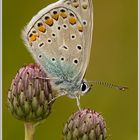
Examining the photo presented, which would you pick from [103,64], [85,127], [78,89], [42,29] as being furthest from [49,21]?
[103,64]

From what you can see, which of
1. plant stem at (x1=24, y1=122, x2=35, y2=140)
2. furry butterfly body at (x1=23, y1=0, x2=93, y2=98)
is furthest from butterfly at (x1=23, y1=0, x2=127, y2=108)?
plant stem at (x1=24, y1=122, x2=35, y2=140)

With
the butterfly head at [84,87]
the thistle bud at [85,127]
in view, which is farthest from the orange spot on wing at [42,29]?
the thistle bud at [85,127]

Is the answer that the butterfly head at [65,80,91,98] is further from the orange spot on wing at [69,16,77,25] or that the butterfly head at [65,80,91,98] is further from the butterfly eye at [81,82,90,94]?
the orange spot on wing at [69,16,77,25]

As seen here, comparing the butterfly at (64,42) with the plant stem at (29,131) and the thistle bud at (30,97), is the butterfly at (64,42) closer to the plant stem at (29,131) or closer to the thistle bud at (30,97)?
the thistle bud at (30,97)

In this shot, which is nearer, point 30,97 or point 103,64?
point 30,97

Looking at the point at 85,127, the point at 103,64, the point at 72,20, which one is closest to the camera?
the point at 85,127

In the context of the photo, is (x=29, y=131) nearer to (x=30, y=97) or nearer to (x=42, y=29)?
(x=30, y=97)
